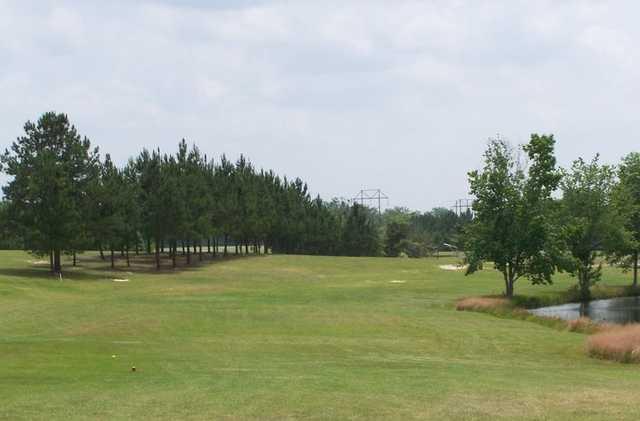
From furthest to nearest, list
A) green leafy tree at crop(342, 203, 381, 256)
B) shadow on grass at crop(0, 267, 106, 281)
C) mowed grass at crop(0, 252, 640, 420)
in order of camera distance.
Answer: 1. green leafy tree at crop(342, 203, 381, 256)
2. shadow on grass at crop(0, 267, 106, 281)
3. mowed grass at crop(0, 252, 640, 420)

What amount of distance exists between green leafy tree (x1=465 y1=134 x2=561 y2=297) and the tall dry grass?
29.0 meters

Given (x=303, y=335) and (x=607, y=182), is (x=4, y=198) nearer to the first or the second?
(x=303, y=335)

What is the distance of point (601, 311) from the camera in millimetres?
60906

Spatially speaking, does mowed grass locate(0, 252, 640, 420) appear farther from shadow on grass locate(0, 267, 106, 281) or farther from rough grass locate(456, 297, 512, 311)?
shadow on grass locate(0, 267, 106, 281)

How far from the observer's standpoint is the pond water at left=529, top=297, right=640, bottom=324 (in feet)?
179

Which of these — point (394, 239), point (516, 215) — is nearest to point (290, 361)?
point (516, 215)

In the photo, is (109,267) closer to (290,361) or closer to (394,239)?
(290,361)

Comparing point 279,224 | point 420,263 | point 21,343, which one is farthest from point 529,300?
point 279,224

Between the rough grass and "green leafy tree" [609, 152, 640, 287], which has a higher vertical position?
"green leafy tree" [609, 152, 640, 287]

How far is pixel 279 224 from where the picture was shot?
13925 cm

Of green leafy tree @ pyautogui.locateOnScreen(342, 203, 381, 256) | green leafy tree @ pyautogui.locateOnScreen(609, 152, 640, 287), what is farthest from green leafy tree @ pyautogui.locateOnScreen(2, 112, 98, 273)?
green leafy tree @ pyautogui.locateOnScreen(342, 203, 381, 256)

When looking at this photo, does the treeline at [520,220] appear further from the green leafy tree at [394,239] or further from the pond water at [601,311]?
the green leafy tree at [394,239]

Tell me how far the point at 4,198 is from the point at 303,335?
54.4 m

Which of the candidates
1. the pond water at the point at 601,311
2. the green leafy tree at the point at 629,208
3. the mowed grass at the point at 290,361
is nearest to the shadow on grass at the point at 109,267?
the mowed grass at the point at 290,361
